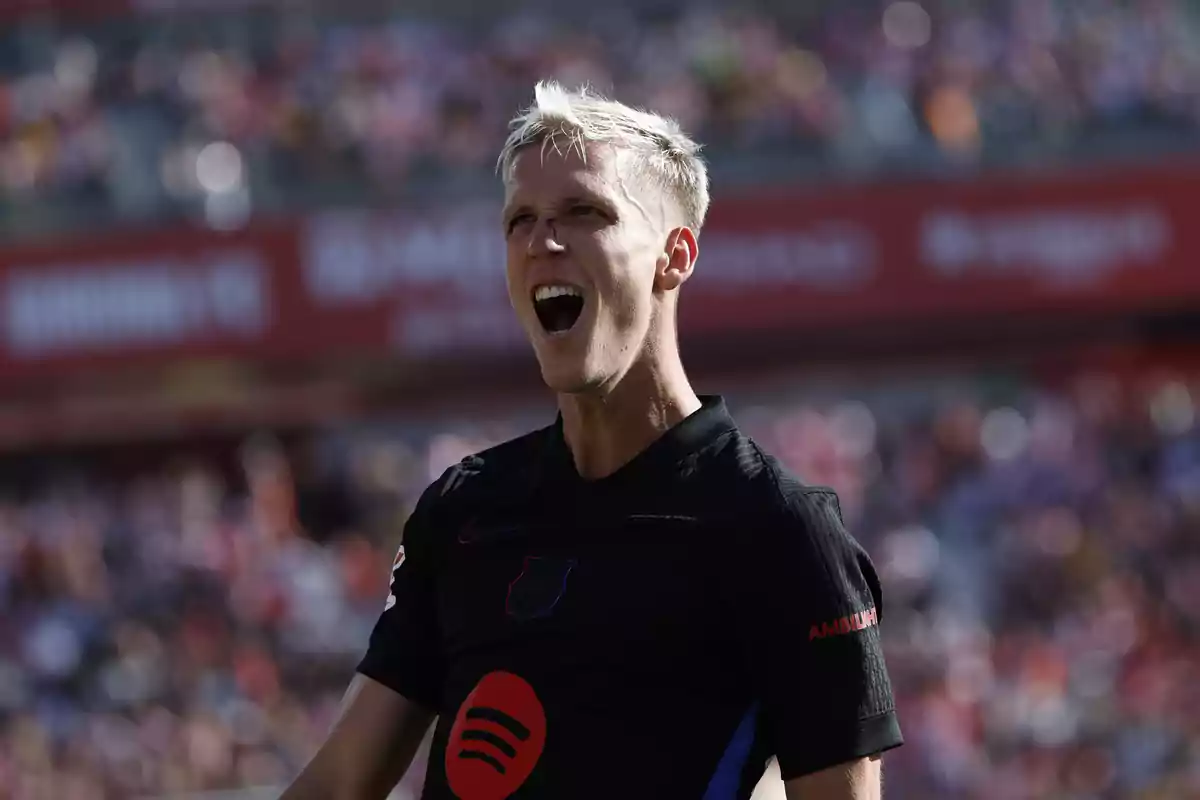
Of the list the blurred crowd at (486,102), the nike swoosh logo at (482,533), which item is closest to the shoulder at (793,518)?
the nike swoosh logo at (482,533)

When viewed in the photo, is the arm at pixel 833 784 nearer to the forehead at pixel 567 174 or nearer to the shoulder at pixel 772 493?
the shoulder at pixel 772 493

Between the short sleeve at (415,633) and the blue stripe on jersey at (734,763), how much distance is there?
1.51 feet

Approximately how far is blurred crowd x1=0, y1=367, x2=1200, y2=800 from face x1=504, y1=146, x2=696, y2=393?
27.5ft

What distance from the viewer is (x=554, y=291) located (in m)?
2.53

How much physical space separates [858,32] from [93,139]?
610 cm

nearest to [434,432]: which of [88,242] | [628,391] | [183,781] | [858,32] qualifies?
[88,242]

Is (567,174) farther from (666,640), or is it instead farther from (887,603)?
(887,603)

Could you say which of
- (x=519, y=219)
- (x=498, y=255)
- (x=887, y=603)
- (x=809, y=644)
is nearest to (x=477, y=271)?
(x=498, y=255)

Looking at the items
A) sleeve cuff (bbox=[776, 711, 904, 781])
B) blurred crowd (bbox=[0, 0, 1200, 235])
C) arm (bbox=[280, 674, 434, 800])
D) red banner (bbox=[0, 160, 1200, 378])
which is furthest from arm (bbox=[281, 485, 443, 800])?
red banner (bbox=[0, 160, 1200, 378])

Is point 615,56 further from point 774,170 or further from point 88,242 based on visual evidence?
point 88,242

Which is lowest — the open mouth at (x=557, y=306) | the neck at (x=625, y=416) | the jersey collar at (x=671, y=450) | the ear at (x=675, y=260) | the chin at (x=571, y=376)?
the jersey collar at (x=671, y=450)

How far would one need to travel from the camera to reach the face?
252 centimetres

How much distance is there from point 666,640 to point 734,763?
0.55 feet

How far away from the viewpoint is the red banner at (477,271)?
51.4 feet
